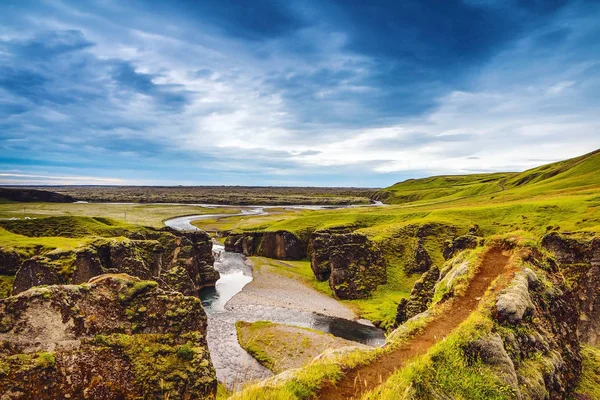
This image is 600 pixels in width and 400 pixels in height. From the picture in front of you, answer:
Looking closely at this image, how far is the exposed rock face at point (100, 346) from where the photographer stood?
10.7m

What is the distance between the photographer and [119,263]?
43375 millimetres

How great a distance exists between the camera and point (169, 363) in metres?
13.4

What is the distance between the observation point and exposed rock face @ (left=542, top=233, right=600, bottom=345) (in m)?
32.6

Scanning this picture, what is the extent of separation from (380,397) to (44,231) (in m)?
82.1

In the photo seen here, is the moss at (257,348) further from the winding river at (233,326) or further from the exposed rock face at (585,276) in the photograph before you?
the exposed rock face at (585,276)

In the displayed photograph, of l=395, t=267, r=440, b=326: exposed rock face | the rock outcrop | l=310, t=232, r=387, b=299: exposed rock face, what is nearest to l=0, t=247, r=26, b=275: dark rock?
l=395, t=267, r=440, b=326: exposed rock face

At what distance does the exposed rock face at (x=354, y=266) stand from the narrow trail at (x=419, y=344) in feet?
152

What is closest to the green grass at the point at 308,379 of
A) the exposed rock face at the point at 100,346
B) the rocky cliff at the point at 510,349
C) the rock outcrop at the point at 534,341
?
the rocky cliff at the point at 510,349

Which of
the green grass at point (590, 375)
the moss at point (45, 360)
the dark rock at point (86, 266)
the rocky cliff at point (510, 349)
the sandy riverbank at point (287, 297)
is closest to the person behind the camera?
the moss at point (45, 360)

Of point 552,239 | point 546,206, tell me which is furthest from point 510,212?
point 552,239

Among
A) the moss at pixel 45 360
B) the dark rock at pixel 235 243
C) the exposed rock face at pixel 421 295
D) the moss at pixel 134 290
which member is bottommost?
the dark rock at pixel 235 243

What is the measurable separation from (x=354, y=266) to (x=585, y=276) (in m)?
40.0

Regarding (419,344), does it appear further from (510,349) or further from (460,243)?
(460,243)

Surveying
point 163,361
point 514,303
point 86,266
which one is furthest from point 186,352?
point 86,266
